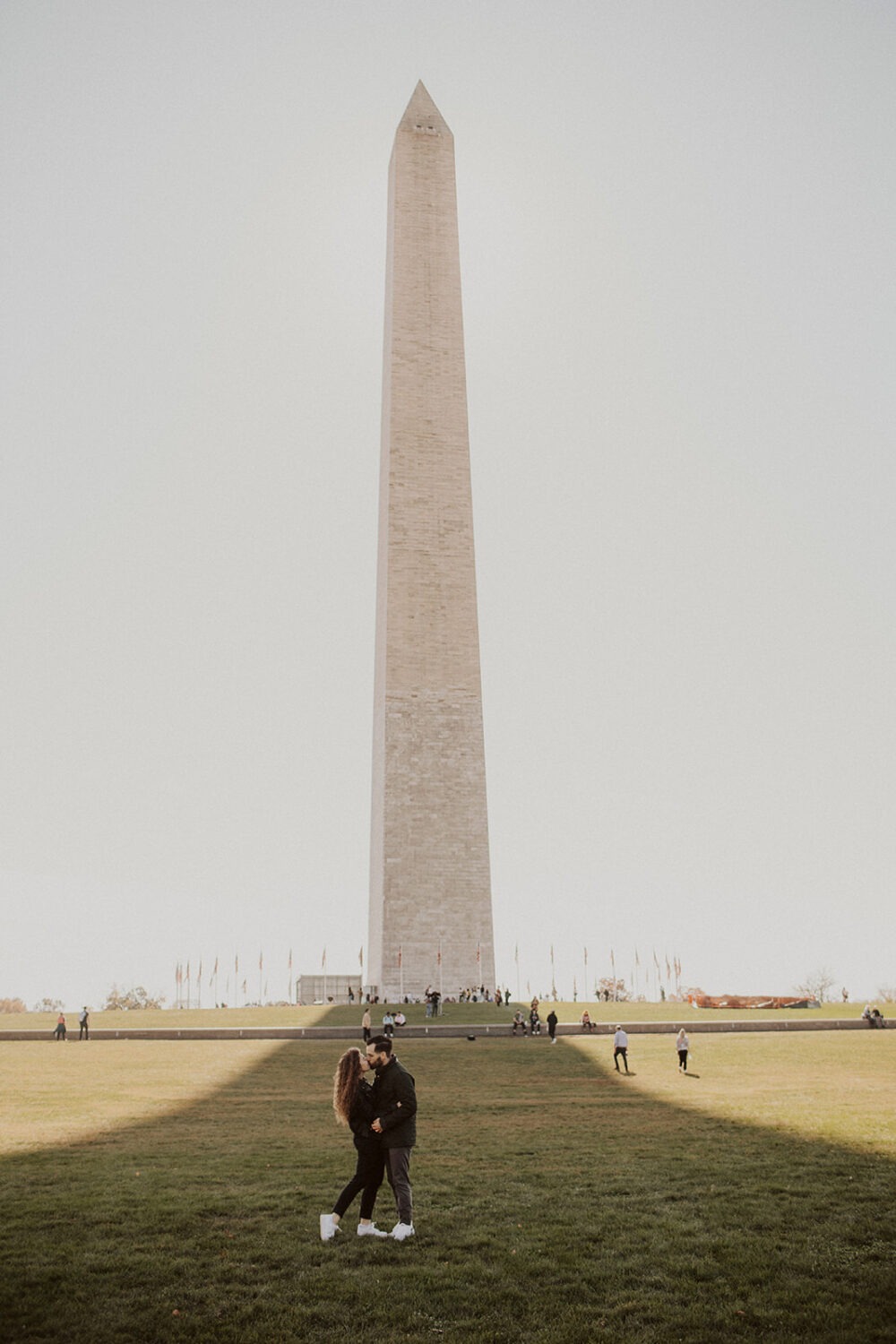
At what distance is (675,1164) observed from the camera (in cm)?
1002

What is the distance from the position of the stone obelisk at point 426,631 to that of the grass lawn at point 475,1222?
28180 millimetres

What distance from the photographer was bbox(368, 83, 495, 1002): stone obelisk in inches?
1727

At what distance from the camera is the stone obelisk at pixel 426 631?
43.9 metres

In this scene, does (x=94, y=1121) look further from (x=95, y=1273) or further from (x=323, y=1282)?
(x=323, y=1282)

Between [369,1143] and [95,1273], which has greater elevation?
[369,1143]

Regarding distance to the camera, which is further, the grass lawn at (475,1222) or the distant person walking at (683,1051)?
the distant person walking at (683,1051)

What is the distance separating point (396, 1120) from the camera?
7359 mm

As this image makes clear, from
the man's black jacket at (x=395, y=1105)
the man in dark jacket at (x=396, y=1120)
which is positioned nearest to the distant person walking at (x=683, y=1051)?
the man in dark jacket at (x=396, y=1120)

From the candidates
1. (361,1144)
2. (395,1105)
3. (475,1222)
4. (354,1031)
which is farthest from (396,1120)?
(354,1031)

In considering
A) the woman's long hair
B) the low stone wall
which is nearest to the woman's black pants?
the woman's long hair

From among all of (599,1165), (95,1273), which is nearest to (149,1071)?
(599,1165)

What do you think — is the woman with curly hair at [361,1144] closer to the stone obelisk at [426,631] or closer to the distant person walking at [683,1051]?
the distant person walking at [683,1051]

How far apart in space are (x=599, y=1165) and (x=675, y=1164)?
2.46ft

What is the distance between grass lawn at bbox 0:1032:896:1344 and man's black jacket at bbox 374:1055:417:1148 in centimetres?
71
